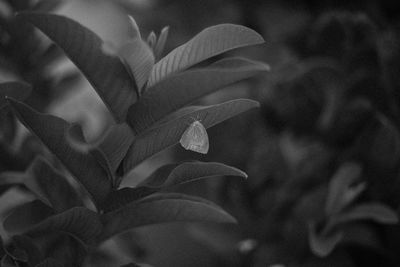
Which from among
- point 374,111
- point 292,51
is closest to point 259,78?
point 292,51

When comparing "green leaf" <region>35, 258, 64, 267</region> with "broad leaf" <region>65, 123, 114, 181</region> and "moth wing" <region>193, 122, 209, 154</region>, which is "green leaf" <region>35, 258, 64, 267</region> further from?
"moth wing" <region>193, 122, 209, 154</region>

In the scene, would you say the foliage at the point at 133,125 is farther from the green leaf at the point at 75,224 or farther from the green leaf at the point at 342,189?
the green leaf at the point at 342,189

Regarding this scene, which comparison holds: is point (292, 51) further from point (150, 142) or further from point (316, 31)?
point (150, 142)

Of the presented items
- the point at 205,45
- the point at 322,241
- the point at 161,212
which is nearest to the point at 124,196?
the point at 161,212

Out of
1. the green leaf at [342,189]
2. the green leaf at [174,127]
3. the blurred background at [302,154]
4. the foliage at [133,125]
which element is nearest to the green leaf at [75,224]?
the foliage at [133,125]

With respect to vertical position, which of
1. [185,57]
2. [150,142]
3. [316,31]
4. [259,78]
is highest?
[185,57]

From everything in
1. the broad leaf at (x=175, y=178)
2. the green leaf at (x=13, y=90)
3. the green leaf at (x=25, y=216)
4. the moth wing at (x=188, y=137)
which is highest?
the green leaf at (x=13, y=90)
